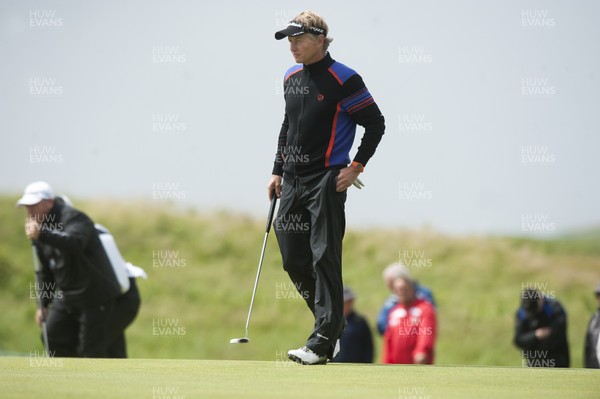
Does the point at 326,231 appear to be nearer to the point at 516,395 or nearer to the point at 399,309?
the point at 516,395

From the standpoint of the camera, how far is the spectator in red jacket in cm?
1131

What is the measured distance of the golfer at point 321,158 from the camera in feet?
24.9

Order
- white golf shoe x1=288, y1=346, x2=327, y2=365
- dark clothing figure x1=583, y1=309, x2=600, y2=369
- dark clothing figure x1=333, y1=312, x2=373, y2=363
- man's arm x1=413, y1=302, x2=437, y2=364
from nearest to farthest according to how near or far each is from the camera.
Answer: white golf shoe x1=288, y1=346, x2=327, y2=365, dark clothing figure x1=583, y1=309, x2=600, y2=369, man's arm x1=413, y1=302, x2=437, y2=364, dark clothing figure x1=333, y1=312, x2=373, y2=363

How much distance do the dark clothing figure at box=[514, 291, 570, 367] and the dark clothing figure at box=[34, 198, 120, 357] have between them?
4.30m

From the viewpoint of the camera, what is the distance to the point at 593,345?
10797 mm

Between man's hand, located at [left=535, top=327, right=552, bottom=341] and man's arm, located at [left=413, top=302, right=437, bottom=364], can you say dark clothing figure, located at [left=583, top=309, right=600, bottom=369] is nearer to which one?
man's hand, located at [left=535, top=327, right=552, bottom=341]

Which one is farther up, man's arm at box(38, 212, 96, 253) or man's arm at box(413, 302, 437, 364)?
man's arm at box(38, 212, 96, 253)

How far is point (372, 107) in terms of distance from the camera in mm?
7641

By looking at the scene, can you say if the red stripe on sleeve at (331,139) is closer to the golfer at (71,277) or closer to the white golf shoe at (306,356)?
the white golf shoe at (306,356)

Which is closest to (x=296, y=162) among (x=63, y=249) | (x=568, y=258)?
(x=63, y=249)

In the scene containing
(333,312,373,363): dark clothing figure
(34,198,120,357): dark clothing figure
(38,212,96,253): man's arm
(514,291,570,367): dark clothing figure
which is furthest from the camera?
(333,312,373,363): dark clothing figure

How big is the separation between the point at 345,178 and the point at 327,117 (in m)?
0.41

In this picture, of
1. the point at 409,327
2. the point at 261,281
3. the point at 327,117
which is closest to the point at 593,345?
the point at 409,327

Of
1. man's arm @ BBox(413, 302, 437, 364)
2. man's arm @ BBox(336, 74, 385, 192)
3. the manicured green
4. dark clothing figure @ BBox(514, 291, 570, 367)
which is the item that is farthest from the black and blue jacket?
the manicured green
